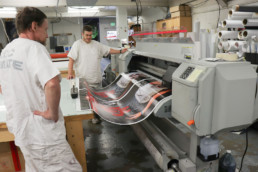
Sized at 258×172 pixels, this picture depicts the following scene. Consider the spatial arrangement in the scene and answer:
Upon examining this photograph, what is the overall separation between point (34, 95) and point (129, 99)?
921 millimetres

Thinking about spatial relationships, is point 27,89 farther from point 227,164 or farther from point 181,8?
point 181,8

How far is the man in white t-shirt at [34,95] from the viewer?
1201mm

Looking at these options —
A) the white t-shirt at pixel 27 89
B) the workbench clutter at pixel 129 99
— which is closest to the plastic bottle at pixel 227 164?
the workbench clutter at pixel 129 99

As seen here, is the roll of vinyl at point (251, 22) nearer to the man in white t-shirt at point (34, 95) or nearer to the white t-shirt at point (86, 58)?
the white t-shirt at point (86, 58)

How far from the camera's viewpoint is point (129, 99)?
2006 millimetres

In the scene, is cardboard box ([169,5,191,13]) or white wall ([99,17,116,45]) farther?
white wall ([99,17,116,45])

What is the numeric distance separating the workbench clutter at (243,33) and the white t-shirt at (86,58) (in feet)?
5.12

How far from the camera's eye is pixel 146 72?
2492 millimetres

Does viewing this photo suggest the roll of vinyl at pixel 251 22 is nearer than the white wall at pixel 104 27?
Yes

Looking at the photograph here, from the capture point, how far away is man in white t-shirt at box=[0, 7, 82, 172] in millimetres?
1201

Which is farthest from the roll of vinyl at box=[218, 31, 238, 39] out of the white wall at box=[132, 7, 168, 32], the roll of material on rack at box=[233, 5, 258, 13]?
the white wall at box=[132, 7, 168, 32]

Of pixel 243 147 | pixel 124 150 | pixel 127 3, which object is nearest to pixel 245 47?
pixel 243 147

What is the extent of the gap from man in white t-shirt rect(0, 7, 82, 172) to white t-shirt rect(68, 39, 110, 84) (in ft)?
5.36

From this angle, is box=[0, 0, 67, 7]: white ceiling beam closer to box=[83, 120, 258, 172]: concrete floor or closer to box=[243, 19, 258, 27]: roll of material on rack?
box=[83, 120, 258, 172]: concrete floor
